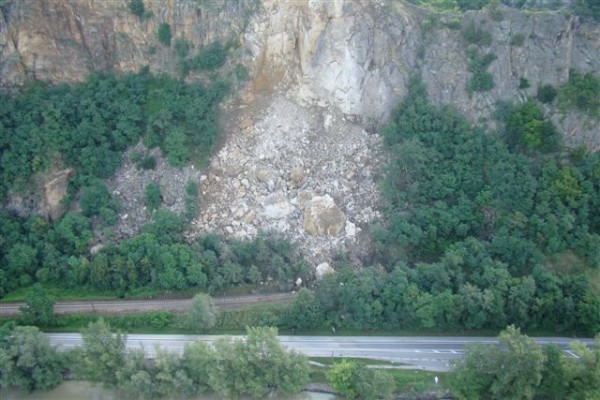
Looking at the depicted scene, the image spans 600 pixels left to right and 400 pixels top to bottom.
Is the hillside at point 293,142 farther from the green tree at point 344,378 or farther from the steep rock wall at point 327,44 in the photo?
the green tree at point 344,378

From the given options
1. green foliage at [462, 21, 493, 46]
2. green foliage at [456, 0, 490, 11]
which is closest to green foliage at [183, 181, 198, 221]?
green foliage at [462, 21, 493, 46]

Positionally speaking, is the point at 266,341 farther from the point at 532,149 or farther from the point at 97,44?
the point at 97,44

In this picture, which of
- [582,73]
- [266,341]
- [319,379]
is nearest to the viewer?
[266,341]

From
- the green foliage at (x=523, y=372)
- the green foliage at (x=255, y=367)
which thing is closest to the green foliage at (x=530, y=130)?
the green foliage at (x=523, y=372)

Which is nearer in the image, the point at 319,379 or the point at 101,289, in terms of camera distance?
the point at 319,379

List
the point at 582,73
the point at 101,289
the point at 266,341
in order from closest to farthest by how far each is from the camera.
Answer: the point at 266,341
the point at 101,289
the point at 582,73

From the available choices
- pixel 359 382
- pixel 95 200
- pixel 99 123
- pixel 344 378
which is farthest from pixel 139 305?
pixel 359 382

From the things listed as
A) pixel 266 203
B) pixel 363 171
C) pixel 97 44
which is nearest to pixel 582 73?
pixel 363 171
